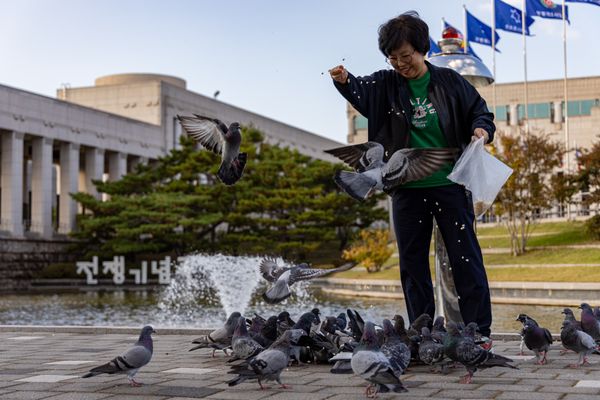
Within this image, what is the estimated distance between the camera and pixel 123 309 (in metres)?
20.6

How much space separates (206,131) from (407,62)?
159cm

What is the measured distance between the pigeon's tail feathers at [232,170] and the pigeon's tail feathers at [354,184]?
2.63 ft

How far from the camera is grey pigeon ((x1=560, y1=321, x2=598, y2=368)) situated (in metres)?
6.08

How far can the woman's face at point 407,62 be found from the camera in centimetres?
545

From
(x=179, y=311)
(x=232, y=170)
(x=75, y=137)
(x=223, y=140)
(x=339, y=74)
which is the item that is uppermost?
(x=75, y=137)

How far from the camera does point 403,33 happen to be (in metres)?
5.33

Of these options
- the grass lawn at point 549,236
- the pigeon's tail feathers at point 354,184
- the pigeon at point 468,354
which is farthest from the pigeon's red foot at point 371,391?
the grass lawn at point 549,236

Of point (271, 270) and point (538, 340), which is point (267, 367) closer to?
point (271, 270)

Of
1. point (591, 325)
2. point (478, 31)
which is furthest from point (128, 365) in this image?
point (478, 31)

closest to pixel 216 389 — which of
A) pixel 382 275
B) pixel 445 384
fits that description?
pixel 445 384

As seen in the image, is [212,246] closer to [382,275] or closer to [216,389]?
[382,275]

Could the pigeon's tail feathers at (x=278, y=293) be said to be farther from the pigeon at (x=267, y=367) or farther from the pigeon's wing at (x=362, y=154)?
the pigeon's wing at (x=362, y=154)

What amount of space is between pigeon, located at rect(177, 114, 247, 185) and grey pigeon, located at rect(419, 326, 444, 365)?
1680 mm

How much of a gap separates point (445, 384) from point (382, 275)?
2579 centimetres
